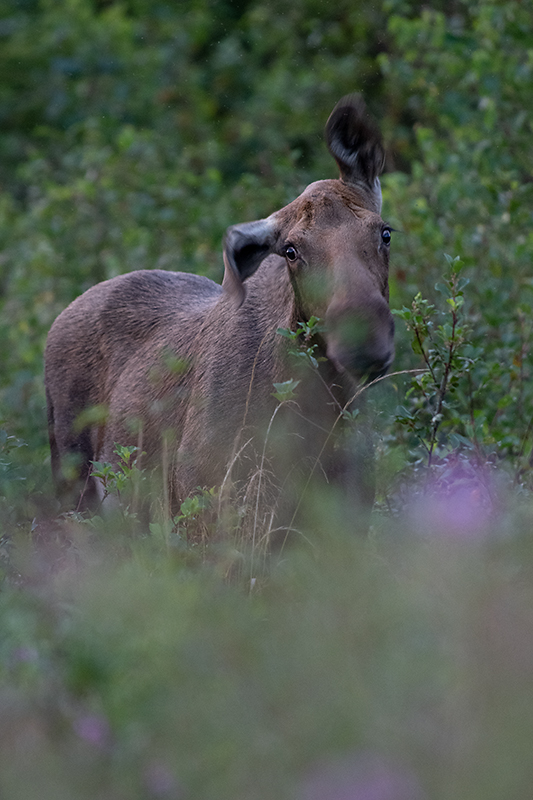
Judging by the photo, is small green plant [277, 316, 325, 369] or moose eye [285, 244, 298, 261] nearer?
small green plant [277, 316, 325, 369]

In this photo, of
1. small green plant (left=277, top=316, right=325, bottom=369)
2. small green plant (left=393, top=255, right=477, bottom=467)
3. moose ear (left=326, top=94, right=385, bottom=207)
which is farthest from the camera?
moose ear (left=326, top=94, right=385, bottom=207)

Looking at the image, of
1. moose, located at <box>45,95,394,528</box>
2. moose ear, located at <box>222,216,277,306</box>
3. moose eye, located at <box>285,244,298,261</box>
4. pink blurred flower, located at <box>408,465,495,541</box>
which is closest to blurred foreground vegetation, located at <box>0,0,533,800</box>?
pink blurred flower, located at <box>408,465,495,541</box>

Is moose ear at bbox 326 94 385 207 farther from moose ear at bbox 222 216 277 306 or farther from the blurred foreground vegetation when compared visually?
the blurred foreground vegetation

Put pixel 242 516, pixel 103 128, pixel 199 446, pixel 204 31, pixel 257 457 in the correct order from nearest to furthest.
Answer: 1. pixel 242 516
2. pixel 257 457
3. pixel 199 446
4. pixel 103 128
5. pixel 204 31

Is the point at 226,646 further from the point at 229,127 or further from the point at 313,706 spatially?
the point at 229,127

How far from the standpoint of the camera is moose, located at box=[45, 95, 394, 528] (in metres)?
3.79

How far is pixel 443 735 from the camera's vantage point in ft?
6.01

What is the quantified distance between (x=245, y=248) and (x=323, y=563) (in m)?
1.77

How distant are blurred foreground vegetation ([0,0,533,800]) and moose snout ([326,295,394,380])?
14.6 inches

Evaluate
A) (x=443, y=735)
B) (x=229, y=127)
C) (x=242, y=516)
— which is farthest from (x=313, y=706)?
(x=229, y=127)

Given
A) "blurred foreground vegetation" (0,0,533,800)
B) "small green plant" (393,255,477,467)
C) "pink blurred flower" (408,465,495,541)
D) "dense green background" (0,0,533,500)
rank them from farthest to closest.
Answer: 1. "dense green background" (0,0,533,500)
2. "small green plant" (393,255,477,467)
3. "pink blurred flower" (408,465,495,541)
4. "blurred foreground vegetation" (0,0,533,800)

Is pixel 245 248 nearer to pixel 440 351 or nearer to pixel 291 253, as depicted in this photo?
pixel 291 253

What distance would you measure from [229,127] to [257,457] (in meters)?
9.45

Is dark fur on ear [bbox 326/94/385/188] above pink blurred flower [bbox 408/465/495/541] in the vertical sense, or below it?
above
